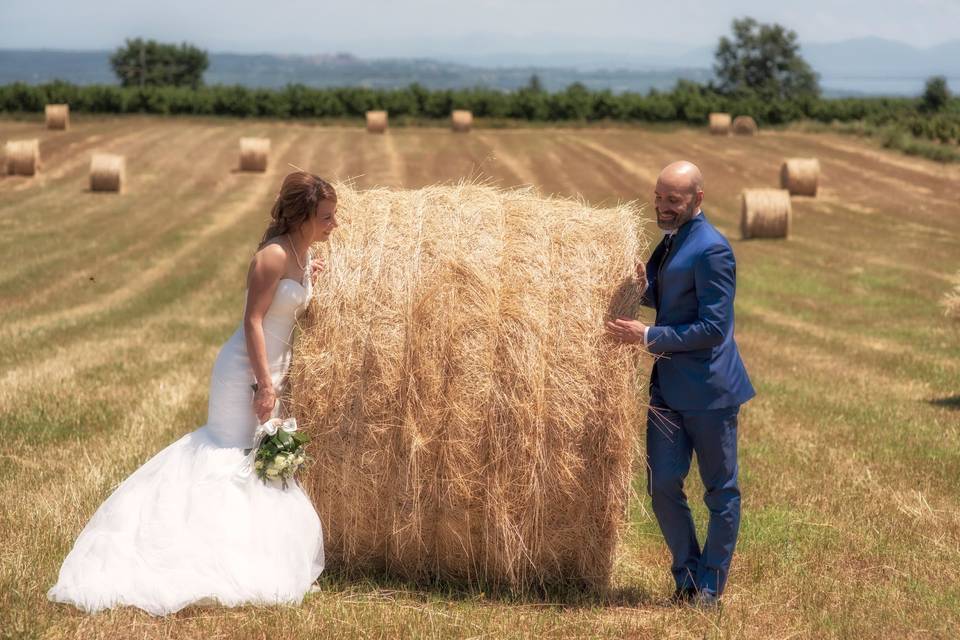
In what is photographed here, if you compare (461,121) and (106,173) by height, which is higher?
(461,121)

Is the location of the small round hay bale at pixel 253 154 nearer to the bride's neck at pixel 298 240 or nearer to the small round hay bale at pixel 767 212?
the small round hay bale at pixel 767 212

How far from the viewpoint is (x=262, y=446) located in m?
5.88

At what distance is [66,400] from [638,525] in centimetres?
539

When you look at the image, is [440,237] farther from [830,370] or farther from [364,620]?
[830,370]

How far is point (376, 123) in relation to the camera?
4481 cm

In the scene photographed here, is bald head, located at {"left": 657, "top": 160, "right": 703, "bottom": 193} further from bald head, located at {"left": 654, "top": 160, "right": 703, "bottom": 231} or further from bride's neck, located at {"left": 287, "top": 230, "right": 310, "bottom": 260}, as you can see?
bride's neck, located at {"left": 287, "top": 230, "right": 310, "bottom": 260}

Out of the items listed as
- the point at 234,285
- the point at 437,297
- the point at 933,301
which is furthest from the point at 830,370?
the point at 234,285

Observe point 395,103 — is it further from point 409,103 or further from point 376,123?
point 376,123

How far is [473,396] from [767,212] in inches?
763

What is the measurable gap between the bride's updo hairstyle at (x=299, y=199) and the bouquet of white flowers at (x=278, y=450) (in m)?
0.97

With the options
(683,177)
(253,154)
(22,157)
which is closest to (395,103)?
(253,154)

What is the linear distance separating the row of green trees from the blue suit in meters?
46.0

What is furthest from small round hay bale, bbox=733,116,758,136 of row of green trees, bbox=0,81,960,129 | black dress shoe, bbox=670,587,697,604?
Answer: black dress shoe, bbox=670,587,697,604

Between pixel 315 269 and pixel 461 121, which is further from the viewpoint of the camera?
pixel 461 121
